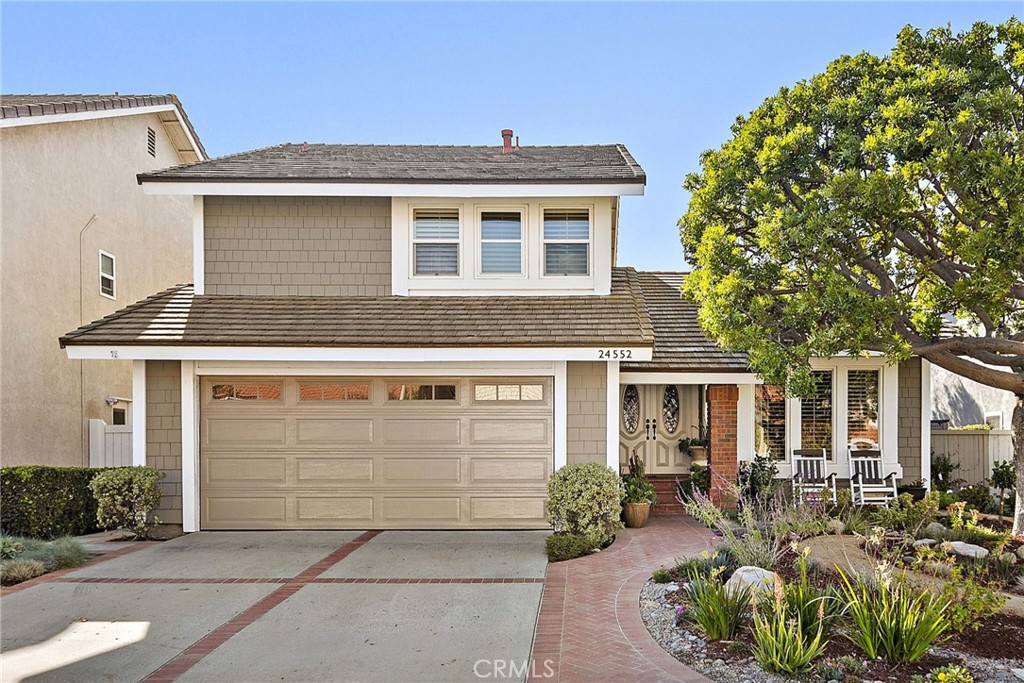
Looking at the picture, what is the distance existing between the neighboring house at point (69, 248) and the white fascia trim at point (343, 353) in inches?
129

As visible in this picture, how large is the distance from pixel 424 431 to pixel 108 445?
7.77m

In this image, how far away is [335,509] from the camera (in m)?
11.6

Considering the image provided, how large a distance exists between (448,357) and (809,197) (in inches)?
210

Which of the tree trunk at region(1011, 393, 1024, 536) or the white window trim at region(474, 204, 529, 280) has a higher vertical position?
the white window trim at region(474, 204, 529, 280)

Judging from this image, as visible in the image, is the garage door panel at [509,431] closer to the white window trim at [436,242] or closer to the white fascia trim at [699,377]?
the white fascia trim at [699,377]

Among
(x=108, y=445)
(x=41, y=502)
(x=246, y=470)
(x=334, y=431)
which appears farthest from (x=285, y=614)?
(x=108, y=445)

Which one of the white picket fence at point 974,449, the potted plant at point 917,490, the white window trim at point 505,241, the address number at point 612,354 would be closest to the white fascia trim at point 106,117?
the white window trim at point 505,241

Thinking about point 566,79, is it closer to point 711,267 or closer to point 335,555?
point 711,267

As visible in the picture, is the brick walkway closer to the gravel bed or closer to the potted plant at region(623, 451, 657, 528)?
the gravel bed

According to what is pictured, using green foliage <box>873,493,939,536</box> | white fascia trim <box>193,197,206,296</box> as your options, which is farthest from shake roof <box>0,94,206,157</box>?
green foliage <box>873,493,939,536</box>

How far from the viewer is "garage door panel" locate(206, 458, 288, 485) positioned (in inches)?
455

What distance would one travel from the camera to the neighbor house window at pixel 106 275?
51.5 feet

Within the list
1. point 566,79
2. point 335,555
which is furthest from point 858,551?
point 566,79

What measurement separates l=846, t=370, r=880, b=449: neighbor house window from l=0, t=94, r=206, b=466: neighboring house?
14843 millimetres
